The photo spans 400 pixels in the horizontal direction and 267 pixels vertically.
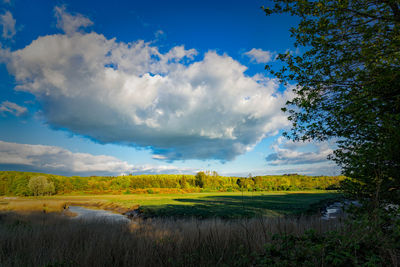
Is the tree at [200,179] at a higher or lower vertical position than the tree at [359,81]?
lower

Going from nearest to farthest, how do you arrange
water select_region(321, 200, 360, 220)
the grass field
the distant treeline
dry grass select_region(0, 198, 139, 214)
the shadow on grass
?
water select_region(321, 200, 360, 220), the shadow on grass, the grass field, dry grass select_region(0, 198, 139, 214), the distant treeline

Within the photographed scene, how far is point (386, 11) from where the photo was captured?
7.27 meters

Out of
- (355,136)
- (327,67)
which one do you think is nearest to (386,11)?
(327,67)

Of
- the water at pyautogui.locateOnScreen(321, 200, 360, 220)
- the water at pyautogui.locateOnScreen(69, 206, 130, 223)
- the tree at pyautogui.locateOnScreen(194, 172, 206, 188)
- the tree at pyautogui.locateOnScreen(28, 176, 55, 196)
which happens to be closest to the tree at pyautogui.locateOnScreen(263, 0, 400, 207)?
the water at pyautogui.locateOnScreen(321, 200, 360, 220)

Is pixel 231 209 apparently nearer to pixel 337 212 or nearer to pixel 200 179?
pixel 337 212

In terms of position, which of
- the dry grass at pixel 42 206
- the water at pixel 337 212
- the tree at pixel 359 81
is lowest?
the dry grass at pixel 42 206

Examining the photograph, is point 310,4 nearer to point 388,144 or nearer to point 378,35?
point 378,35

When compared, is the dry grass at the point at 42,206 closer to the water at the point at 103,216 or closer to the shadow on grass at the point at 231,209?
the water at the point at 103,216

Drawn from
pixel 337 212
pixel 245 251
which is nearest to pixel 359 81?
→ pixel 245 251

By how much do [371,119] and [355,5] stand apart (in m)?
4.18

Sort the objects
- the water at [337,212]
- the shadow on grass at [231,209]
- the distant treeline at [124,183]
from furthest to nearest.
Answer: the distant treeline at [124,183] < the shadow on grass at [231,209] < the water at [337,212]

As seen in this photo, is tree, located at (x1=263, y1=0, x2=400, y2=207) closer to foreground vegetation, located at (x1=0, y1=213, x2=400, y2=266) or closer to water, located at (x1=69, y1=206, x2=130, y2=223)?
foreground vegetation, located at (x1=0, y1=213, x2=400, y2=266)

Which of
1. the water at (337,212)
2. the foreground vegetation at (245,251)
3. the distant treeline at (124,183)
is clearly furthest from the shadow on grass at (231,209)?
the distant treeline at (124,183)

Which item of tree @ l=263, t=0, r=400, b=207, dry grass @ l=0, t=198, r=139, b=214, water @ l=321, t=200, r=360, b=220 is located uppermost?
tree @ l=263, t=0, r=400, b=207
